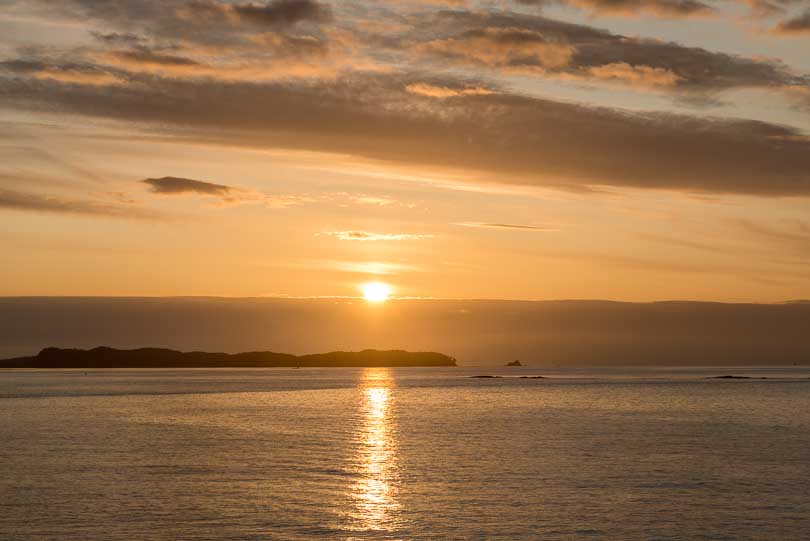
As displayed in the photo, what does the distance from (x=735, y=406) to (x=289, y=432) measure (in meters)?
81.2

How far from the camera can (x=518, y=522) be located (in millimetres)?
41312

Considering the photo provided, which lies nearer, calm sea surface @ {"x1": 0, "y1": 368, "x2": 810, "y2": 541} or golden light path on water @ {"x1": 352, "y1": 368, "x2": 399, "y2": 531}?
calm sea surface @ {"x1": 0, "y1": 368, "x2": 810, "y2": 541}

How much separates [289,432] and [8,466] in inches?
1251

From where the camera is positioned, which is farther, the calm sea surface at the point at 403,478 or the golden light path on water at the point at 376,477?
the golden light path on water at the point at 376,477

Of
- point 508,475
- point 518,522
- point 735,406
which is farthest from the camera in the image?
point 735,406

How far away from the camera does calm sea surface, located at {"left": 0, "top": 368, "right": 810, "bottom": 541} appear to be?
132 ft

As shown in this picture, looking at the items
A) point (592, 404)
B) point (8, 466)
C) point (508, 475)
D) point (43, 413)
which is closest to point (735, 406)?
point (592, 404)

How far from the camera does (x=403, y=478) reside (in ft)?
181

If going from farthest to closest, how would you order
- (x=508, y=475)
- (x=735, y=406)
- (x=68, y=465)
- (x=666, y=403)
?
(x=666, y=403) < (x=735, y=406) < (x=68, y=465) < (x=508, y=475)

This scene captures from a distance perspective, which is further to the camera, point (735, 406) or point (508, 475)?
point (735, 406)

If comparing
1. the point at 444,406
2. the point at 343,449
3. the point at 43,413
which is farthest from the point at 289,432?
the point at 444,406

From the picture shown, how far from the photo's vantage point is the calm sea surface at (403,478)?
40.3 metres

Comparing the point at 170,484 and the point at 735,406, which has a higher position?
the point at 735,406

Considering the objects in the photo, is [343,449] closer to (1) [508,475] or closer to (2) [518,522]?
(1) [508,475]
